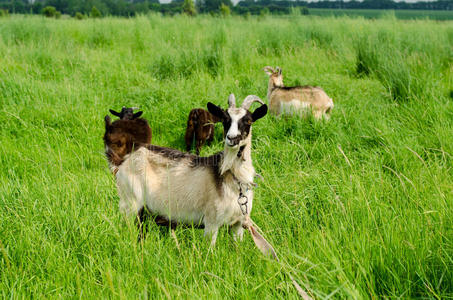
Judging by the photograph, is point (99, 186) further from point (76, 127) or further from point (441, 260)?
point (441, 260)

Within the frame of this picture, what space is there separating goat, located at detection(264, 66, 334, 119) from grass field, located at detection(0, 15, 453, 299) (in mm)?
243

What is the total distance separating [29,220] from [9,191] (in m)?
0.75

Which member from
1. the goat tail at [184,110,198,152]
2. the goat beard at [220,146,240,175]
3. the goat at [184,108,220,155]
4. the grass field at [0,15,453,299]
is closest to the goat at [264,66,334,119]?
the grass field at [0,15,453,299]

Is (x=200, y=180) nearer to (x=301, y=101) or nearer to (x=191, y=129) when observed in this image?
(x=191, y=129)

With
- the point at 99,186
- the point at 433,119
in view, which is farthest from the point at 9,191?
the point at 433,119

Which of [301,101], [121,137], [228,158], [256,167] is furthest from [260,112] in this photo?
[301,101]

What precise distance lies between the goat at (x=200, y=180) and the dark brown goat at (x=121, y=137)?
0.13ft

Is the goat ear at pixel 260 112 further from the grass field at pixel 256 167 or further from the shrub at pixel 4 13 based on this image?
the shrub at pixel 4 13

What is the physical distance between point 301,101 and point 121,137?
2800 millimetres

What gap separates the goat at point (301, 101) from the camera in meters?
5.22

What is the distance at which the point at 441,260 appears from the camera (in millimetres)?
1933

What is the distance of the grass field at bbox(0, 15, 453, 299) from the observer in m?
2.08

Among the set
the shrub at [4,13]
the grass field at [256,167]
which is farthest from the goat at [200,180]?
the shrub at [4,13]

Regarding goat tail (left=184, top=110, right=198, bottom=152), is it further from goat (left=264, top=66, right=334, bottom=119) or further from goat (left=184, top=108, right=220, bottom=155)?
goat (left=264, top=66, right=334, bottom=119)
